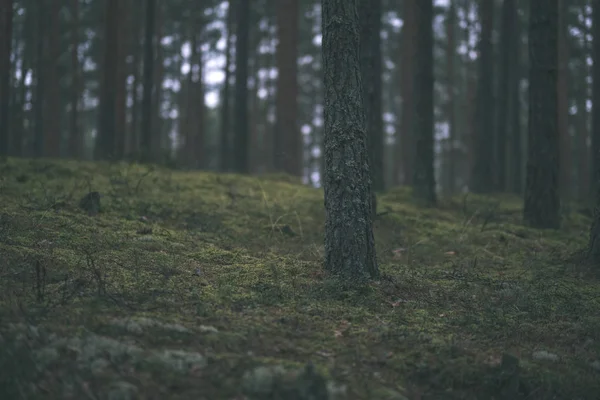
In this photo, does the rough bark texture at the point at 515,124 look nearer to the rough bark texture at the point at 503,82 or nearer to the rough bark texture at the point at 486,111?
the rough bark texture at the point at 503,82

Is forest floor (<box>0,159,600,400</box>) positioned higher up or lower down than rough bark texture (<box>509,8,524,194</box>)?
lower down

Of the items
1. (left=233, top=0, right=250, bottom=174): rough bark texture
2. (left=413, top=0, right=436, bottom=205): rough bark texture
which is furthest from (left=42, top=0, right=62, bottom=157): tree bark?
(left=413, top=0, right=436, bottom=205): rough bark texture

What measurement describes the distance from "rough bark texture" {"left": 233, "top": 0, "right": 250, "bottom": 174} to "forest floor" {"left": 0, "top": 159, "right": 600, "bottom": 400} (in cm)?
820

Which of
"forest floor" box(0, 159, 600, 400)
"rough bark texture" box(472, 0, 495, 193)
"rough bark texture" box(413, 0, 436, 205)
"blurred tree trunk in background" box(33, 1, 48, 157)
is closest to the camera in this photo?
"forest floor" box(0, 159, 600, 400)

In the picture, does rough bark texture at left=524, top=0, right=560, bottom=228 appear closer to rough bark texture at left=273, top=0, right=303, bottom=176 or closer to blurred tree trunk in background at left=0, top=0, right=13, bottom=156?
rough bark texture at left=273, top=0, right=303, bottom=176

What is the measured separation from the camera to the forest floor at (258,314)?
11.9 ft

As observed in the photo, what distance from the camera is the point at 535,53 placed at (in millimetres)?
A: 10688

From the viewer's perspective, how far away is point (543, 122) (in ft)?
35.1

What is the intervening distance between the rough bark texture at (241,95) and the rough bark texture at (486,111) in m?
7.39

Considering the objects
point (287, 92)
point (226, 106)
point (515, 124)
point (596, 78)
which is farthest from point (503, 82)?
point (226, 106)

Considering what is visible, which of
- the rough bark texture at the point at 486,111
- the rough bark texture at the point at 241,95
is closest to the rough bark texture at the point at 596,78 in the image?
the rough bark texture at the point at 486,111

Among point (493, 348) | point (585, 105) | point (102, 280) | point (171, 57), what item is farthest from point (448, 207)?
point (171, 57)

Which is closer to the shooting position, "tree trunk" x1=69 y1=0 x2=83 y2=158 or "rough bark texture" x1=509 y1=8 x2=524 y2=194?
"rough bark texture" x1=509 y1=8 x2=524 y2=194

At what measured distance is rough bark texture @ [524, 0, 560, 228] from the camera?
10.6 meters
